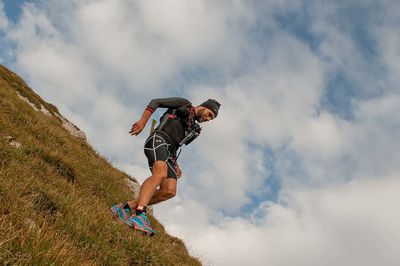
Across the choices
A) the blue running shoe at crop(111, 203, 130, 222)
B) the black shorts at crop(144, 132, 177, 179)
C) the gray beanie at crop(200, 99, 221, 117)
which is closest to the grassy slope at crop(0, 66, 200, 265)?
the blue running shoe at crop(111, 203, 130, 222)

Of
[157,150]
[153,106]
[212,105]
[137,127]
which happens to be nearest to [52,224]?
[137,127]

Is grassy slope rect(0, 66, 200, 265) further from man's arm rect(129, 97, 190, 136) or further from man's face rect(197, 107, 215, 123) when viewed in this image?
man's face rect(197, 107, 215, 123)

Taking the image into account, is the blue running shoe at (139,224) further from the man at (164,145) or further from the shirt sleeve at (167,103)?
the shirt sleeve at (167,103)

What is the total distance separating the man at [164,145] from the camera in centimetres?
749

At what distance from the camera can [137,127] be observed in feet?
25.0

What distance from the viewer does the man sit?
7.49 meters

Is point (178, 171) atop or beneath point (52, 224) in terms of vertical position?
atop

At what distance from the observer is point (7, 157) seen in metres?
6.88

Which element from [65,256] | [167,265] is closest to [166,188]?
[167,265]

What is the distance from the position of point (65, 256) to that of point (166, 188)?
179 inches

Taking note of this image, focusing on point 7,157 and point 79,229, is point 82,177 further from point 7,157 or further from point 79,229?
point 79,229

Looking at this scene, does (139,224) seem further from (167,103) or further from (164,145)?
(167,103)

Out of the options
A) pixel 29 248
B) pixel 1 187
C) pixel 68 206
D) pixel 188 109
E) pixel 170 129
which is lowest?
pixel 29 248

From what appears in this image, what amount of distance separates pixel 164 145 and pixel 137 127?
74 cm
